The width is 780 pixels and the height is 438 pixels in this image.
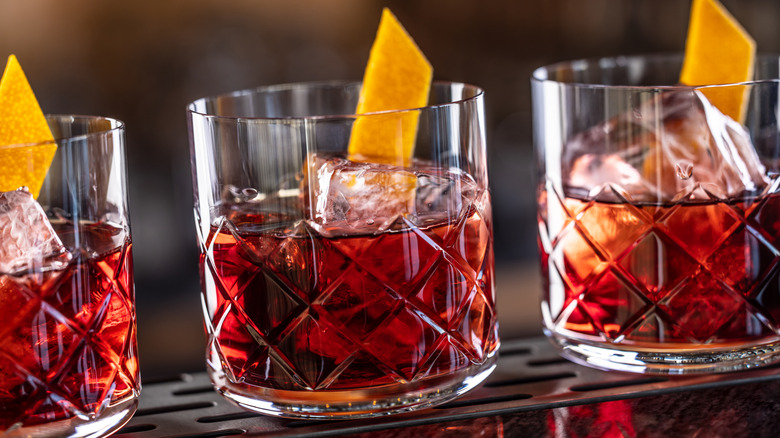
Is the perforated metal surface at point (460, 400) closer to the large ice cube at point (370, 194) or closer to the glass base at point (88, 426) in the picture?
the glass base at point (88, 426)

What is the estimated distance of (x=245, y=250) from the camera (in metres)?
0.68

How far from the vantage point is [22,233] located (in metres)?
0.62

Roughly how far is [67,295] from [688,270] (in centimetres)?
46

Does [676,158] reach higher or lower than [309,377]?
higher

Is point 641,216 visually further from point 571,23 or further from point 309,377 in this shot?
point 571,23

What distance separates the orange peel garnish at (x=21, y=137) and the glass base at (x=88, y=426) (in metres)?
0.16

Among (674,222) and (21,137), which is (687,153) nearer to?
(674,222)

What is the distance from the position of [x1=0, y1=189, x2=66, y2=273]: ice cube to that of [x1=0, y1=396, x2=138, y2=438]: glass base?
11cm

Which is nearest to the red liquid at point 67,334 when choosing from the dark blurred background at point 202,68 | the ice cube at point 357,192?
the ice cube at point 357,192

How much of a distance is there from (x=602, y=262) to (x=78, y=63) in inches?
59.7

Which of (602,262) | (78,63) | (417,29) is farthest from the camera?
(417,29)

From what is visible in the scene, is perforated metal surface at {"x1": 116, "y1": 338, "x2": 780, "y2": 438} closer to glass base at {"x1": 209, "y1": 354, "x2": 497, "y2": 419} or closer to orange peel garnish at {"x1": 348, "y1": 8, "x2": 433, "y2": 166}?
glass base at {"x1": 209, "y1": 354, "x2": 497, "y2": 419}

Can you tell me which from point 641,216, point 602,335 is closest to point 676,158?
point 641,216

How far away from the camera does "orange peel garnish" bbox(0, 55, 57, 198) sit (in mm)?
611
